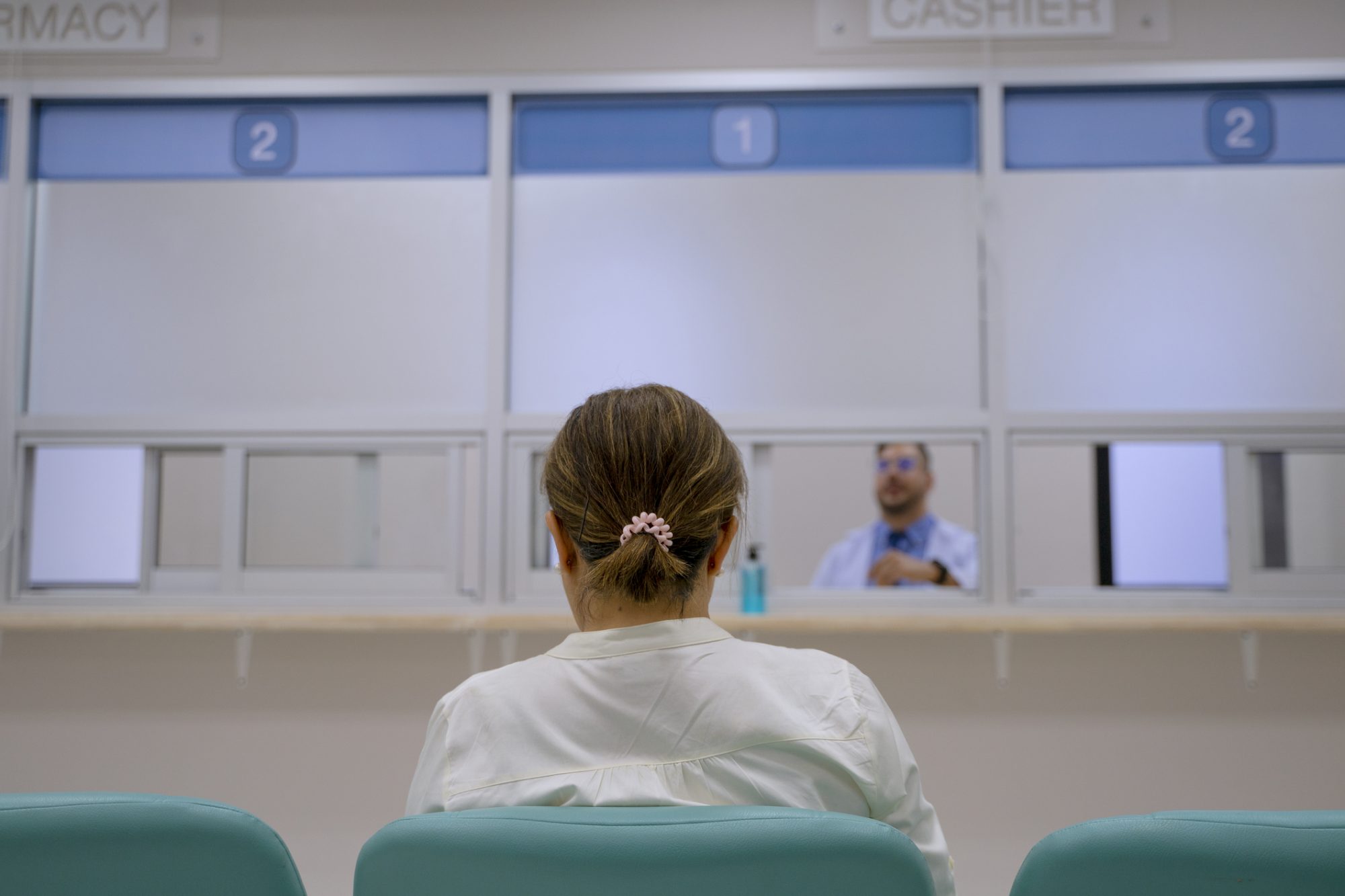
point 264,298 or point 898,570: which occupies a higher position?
point 264,298

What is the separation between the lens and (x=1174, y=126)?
8.40 feet

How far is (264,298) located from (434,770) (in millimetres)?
2078

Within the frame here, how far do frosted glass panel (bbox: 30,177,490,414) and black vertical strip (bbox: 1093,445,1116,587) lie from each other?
1650mm

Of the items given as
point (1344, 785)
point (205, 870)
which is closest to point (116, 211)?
point (205, 870)

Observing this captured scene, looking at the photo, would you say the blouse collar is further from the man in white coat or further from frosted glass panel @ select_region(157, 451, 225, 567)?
frosted glass panel @ select_region(157, 451, 225, 567)

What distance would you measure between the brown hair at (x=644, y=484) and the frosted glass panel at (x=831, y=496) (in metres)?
1.53

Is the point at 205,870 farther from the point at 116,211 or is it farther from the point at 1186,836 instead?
the point at 116,211

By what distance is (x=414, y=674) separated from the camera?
2.48 metres

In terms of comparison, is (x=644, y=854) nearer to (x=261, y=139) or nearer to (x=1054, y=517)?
(x=1054, y=517)

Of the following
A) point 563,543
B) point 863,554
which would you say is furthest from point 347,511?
point 563,543

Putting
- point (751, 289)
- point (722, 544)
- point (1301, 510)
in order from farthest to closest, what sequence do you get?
point (751, 289)
point (1301, 510)
point (722, 544)

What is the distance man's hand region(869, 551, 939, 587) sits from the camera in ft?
8.21

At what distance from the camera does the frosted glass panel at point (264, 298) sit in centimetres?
263

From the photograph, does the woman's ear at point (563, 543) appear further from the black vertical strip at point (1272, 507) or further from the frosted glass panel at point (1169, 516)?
the black vertical strip at point (1272, 507)
